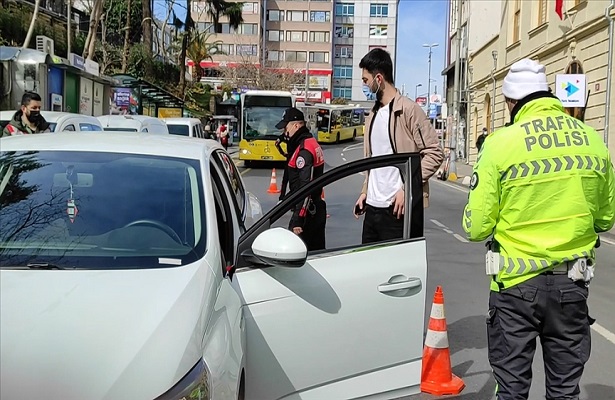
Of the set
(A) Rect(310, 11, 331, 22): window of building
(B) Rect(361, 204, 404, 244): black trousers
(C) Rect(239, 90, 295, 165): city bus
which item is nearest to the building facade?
(A) Rect(310, 11, 331, 22): window of building

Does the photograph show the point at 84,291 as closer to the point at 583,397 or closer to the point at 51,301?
the point at 51,301

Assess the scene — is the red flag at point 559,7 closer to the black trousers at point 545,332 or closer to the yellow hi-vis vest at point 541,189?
the yellow hi-vis vest at point 541,189

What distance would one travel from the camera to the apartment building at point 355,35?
106 metres

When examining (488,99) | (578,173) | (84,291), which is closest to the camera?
(84,291)

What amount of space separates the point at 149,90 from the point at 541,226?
2986 cm

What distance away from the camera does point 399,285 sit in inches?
139

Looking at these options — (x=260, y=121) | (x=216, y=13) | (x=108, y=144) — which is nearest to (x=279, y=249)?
(x=108, y=144)

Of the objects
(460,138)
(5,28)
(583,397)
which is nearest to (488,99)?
(460,138)

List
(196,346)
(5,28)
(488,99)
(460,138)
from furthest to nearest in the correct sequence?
(460,138) < (488,99) < (5,28) < (196,346)

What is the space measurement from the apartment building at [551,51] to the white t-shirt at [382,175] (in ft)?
30.5

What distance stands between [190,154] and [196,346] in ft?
5.09

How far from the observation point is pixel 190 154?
149 inches

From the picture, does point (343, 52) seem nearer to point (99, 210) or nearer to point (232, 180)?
point (232, 180)

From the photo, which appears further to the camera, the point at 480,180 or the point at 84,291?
the point at 480,180
